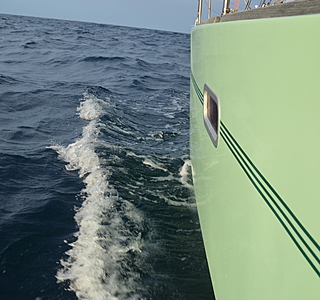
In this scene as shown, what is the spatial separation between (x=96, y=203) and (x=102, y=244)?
0.66m

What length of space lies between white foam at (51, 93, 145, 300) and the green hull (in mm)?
863

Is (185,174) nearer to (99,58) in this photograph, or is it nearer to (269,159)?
(269,159)

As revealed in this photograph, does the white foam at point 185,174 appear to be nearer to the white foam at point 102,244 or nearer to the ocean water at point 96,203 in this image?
the ocean water at point 96,203

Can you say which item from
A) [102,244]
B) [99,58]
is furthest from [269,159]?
[99,58]

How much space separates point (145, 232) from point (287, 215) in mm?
2141

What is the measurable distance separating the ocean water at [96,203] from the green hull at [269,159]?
947 mm

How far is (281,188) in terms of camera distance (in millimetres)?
940

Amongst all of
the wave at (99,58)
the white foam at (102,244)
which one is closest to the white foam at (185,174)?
the white foam at (102,244)

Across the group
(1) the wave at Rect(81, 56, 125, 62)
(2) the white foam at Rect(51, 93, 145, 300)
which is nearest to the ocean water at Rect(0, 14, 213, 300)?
(2) the white foam at Rect(51, 93, 145, 300)

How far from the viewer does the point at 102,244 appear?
8.89ft

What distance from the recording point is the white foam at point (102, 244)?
91.8 inches

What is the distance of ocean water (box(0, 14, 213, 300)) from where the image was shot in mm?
2404

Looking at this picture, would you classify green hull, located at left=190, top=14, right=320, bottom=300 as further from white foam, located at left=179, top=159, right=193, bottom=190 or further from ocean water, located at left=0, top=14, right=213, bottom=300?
white foam, located at left=179, top=159, right=193, bottom=190

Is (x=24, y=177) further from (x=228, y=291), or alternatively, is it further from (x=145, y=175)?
(x=228, y=291)
